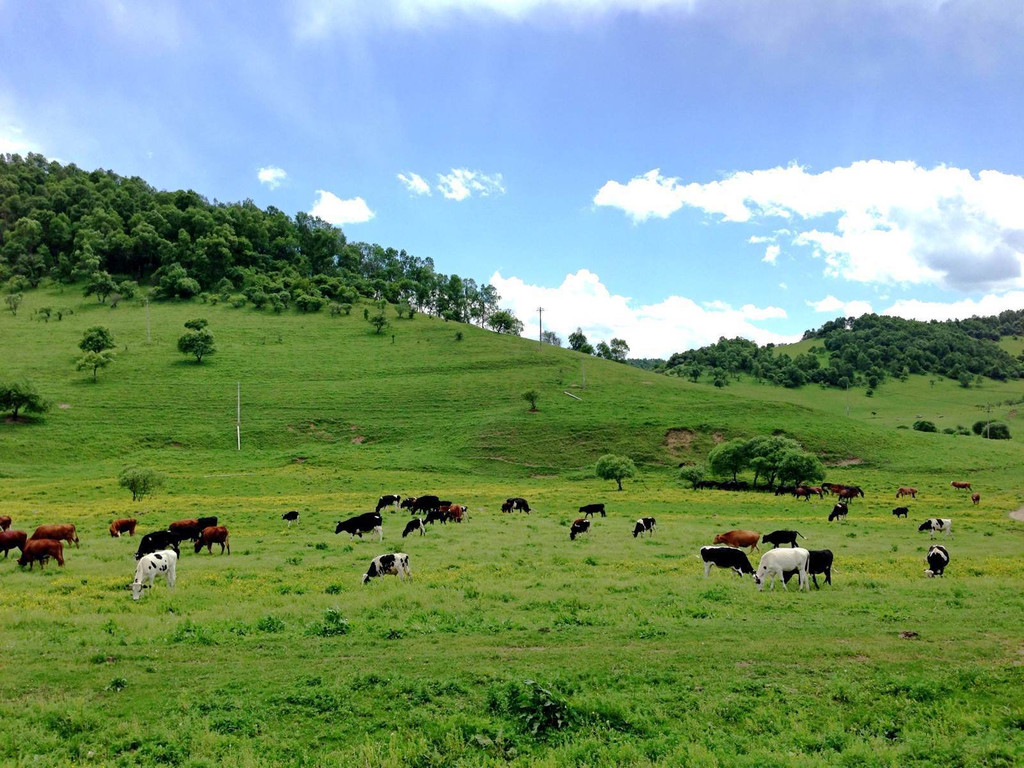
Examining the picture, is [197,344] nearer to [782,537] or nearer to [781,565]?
[782,537]

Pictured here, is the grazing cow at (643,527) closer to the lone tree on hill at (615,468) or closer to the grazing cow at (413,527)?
the grazing cow at (413,527)

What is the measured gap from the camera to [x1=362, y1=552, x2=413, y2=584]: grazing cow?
64.5ft

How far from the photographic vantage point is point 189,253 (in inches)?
5906

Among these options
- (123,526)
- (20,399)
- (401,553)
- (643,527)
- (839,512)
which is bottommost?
(839,512)

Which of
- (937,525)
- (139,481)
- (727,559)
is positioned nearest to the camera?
(727,559)

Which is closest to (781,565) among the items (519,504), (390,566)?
(390,566)

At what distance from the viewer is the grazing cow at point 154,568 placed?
57.9 feet

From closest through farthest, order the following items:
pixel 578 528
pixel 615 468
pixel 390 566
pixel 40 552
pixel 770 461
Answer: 1. pixel 390 566
2. pixel 40 552
3. pixel 578 528
4. pixel 615 468
5. pixel 770 461

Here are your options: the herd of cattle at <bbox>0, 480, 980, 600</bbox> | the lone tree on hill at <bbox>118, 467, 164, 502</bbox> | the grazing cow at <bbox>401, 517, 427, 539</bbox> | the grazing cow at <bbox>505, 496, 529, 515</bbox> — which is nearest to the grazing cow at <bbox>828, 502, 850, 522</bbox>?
the herd of cattle at <bbox>0, 480, 980, 600</bbox>

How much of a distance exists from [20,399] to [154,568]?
75645 mm

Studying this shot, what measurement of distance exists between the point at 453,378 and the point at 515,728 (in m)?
94.7

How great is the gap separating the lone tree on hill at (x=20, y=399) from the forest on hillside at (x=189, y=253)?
63732mm

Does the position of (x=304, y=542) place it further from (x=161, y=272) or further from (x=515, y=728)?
(x=161, y=272)

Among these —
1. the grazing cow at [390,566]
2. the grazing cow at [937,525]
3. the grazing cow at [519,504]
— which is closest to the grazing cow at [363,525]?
the grazing cow at [390,566]
